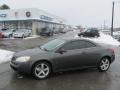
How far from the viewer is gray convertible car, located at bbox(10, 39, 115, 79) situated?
7355 millimetres

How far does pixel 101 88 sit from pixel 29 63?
2.55 metres

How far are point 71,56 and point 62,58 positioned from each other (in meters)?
0.41

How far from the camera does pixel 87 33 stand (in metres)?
39.3

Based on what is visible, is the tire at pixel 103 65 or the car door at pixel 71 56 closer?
the car door at pixel 71 56

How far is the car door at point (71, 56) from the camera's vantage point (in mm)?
7750

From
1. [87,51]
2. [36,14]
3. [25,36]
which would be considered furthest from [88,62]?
[36,14]

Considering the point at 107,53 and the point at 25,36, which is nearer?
Result: the point at 107,53

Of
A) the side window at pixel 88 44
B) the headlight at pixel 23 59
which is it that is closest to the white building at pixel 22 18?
the side window at pixel 88 44

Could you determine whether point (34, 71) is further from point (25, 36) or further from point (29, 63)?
point (25, 36)

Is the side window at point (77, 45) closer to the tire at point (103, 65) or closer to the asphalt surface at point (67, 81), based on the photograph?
the tire at point (103, 65)

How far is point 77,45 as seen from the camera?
834 cm

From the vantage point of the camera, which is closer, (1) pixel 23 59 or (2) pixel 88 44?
(1) pixel 23 59

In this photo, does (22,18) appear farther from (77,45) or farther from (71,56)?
(71,56)

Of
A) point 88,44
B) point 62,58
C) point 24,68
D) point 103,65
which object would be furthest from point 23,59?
point 103,65
